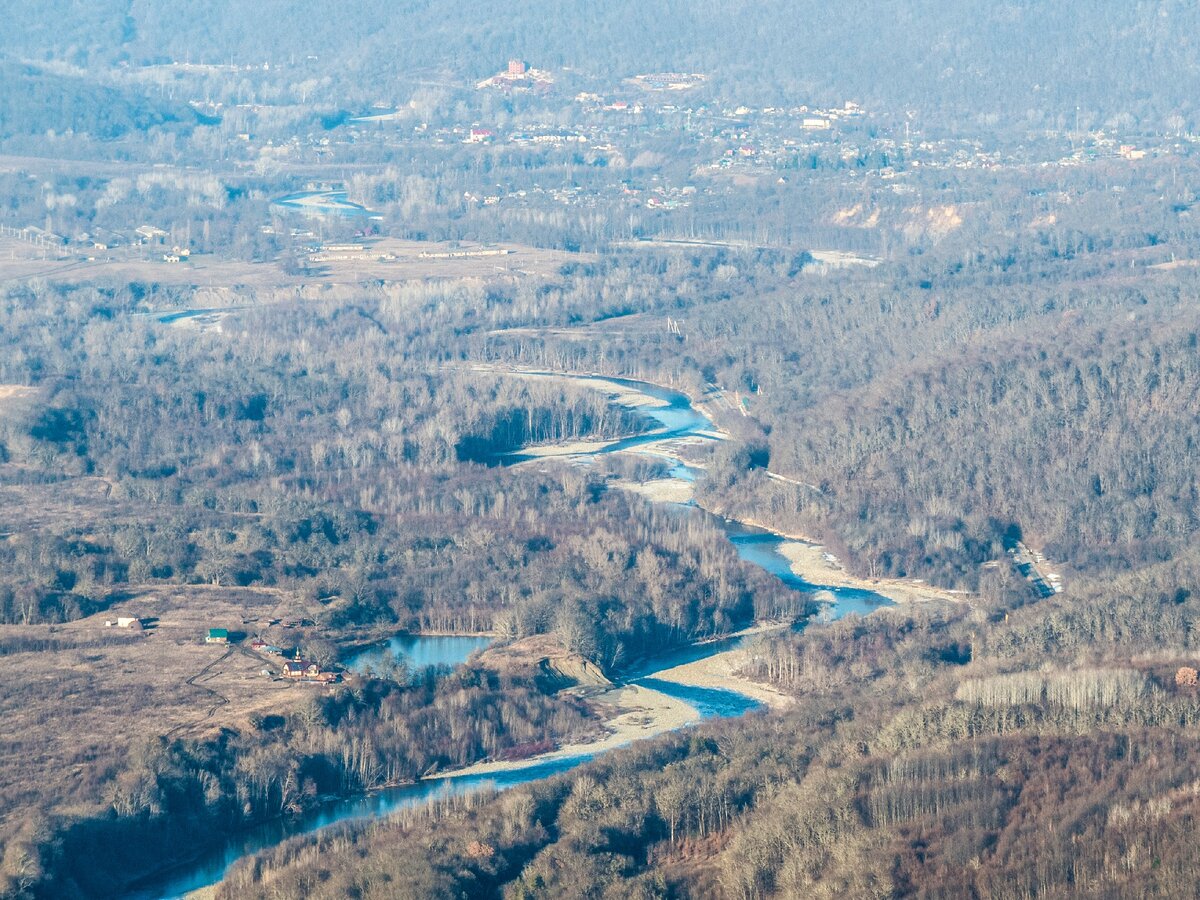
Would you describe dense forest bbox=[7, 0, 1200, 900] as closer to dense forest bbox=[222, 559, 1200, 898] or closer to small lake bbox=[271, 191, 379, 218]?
dense forest bbox=[222, 559, 1200, 898]

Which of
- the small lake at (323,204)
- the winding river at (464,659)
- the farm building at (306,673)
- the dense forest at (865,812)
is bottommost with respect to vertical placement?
the winding river at (464,659)

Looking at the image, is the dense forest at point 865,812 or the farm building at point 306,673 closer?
the dense forest at point 865,812

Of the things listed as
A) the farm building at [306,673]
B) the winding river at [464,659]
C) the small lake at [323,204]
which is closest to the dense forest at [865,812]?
the winding river at [464,659]

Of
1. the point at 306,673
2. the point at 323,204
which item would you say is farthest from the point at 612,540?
the point at 323,204

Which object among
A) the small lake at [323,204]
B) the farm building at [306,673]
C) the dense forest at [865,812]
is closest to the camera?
the dense forest at [865,812]

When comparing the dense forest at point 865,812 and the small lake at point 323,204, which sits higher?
the dense forest at point 865,812

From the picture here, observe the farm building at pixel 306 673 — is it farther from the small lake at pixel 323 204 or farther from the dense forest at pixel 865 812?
the small lake at pixel 323 204

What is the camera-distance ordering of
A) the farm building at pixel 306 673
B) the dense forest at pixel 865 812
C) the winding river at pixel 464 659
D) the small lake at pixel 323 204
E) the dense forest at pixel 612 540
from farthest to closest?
the small lake at pixel 323 204 < the farm building at pixel 306 673 < the winding river at pixel 464 659 < the dense forest at pixel 612 540 < the dense forest at pixel 865 812

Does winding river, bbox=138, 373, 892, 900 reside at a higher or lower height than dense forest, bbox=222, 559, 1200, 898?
lower

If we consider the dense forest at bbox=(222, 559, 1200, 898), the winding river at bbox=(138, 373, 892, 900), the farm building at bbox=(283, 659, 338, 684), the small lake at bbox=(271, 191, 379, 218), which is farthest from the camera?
the small lake at bbox=(271, 191, 379, 218)

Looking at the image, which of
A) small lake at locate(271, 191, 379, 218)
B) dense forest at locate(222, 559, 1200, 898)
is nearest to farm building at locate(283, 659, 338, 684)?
dense forest at locate(222, 559, 1200, 898)

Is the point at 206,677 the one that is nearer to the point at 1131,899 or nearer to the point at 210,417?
the point at 1131,899
